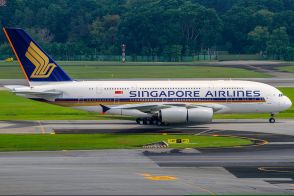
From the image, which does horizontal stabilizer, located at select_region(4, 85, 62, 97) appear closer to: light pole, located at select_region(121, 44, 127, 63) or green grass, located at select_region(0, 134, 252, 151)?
green grass, located at select_region(0, 134, 252, 151)

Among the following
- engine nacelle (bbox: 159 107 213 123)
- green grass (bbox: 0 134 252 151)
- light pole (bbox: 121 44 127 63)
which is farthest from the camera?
light pole (bbox: 121 44 127 63)

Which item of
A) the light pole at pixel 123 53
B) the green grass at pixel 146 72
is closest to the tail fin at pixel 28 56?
the green grass at pixel 146 72

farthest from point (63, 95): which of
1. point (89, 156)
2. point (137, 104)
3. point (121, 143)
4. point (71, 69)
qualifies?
point (71, 69)

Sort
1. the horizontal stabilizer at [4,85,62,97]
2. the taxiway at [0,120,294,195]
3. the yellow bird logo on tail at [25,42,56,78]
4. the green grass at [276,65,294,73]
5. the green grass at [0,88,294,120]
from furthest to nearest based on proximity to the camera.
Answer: the green grass at [276,65,294,73] → the green grass at [0,88,294,120] → the yellow bird logo on tail at [25,42,56,78] → the horizontal stabilizer at [4,85,62,97] → the taxiway at [0,120,294,195]

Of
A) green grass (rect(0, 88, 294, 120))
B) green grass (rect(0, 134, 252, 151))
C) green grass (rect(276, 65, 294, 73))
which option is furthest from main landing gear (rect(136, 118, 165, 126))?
green grass (rect(276, 65, 294, 73))

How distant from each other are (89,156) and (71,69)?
9829 centimetres

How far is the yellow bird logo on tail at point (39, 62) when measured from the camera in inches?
2625

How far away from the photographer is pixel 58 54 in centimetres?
19212

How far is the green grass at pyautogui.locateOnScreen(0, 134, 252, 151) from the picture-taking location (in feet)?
169

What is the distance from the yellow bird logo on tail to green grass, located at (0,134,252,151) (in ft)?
32.3

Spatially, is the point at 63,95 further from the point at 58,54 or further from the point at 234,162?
the point at 58,54

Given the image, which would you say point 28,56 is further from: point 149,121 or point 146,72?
point 146,72

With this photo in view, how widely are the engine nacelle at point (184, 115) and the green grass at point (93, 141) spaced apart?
5.39 meters

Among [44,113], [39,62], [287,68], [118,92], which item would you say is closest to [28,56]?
[39,62]
